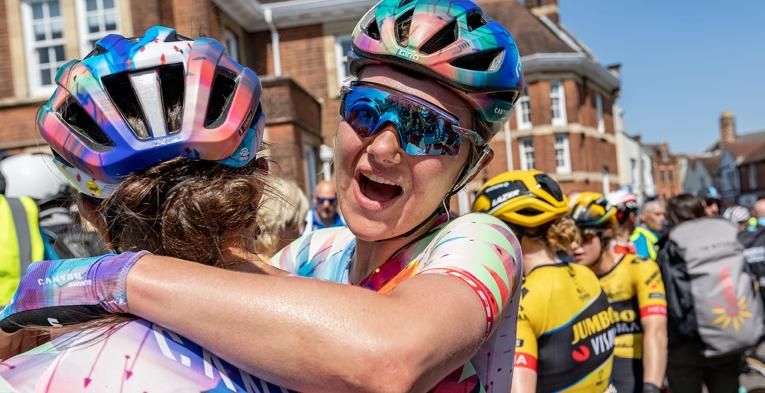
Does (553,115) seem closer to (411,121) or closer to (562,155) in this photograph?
(562,155)

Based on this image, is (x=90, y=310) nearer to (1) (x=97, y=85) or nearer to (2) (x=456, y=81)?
(1) (x=97, y=85)

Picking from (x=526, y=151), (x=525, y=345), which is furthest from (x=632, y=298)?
(x=526, y=151)

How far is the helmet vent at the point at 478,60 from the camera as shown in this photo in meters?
1.51

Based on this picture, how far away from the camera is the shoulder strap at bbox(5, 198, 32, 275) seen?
3.10 m

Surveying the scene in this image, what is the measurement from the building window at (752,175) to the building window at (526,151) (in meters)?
50.0

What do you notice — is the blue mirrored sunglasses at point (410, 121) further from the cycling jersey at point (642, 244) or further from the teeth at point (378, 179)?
the cycling jersey at point (642, 244)

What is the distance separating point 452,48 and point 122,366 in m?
0.97

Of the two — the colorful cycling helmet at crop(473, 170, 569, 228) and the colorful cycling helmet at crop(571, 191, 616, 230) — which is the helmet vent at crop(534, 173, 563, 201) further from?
the colorful cycling helmet at crop(571, 191, 616, 230)

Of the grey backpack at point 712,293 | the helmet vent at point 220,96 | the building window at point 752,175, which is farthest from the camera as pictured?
the building window at point 752,175

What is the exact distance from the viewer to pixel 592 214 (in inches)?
184

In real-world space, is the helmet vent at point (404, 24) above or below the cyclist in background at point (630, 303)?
above

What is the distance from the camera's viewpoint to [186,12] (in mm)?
14102

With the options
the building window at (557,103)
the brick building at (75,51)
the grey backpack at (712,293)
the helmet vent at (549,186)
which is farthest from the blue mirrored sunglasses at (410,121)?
the building window at (557,103)

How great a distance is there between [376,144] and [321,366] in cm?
70
